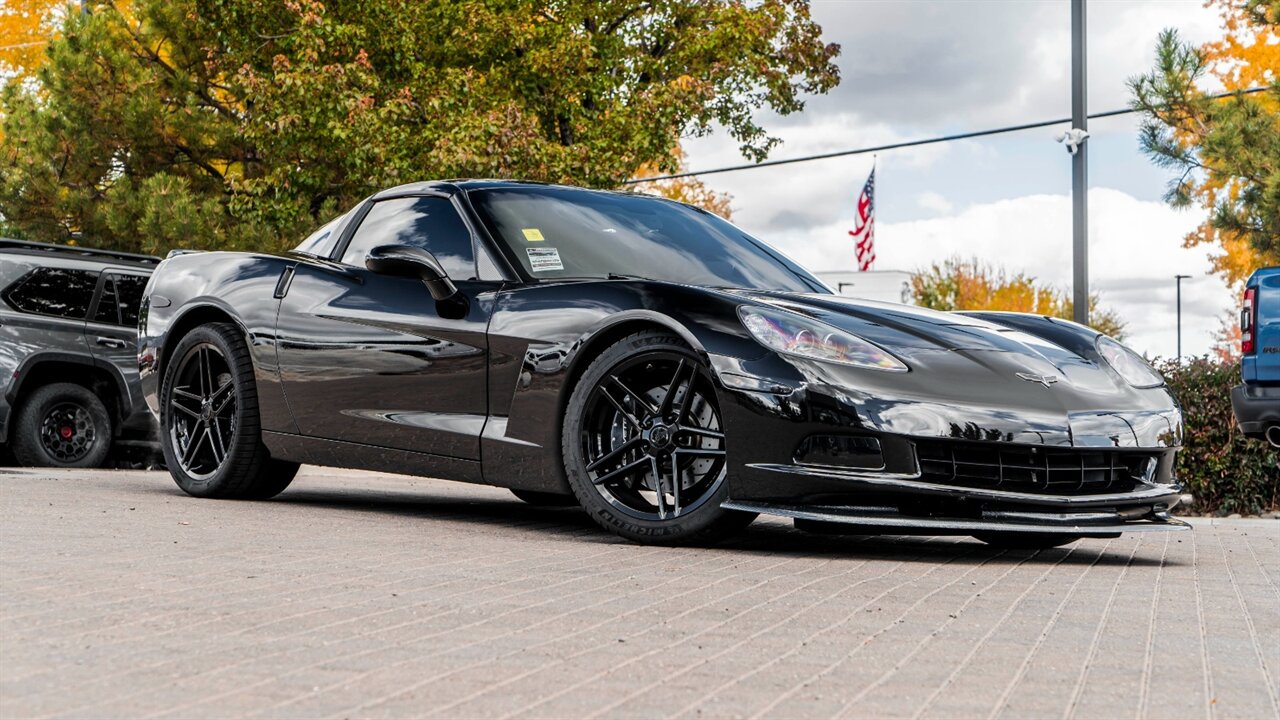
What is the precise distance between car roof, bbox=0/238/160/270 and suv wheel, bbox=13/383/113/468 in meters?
0.99

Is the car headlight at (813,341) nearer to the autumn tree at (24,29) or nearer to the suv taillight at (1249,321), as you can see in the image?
the suv taillight at (1249,321)

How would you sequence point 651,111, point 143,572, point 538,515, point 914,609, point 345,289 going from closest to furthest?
point 914,609 < point 143,572 < point 345,289 < point 538,515 < point 651,111

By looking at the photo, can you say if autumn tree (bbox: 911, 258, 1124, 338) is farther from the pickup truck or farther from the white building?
the pickup truck

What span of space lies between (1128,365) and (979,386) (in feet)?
3.54

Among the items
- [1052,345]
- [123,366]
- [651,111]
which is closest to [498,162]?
[651,111]

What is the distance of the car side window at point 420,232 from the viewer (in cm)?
643

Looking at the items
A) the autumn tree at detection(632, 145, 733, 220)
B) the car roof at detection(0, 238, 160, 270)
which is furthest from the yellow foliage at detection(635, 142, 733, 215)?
the car roof at detection(0, 238, 160, 270)

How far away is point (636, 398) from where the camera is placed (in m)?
5.51

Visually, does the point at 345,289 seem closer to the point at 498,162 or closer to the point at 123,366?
the point at 123,366

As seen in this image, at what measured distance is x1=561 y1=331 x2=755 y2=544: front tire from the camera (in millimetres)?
5375

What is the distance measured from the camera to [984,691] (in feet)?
10.3

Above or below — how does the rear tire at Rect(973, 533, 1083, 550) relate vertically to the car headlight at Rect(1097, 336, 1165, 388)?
below

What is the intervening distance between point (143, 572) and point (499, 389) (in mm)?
1788

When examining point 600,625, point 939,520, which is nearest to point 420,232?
point 939,520
